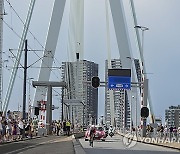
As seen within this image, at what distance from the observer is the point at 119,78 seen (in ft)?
161

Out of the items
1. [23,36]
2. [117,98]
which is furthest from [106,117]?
[23,36]

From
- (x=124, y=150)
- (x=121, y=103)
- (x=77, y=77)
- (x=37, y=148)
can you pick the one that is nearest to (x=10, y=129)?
(x=124, y=150)

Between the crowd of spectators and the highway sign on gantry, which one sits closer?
the crowd of spectators

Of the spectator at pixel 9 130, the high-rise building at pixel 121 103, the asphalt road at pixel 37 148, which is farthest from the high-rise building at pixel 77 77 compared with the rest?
the asphalt road at pixel 37 148

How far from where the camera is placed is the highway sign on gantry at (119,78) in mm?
48281

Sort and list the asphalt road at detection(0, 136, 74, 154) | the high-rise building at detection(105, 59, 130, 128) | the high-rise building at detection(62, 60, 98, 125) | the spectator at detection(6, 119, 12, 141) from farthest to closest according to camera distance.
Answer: the high-rise building at detection(105, 59, 130, 128)
the high-rise building at detection(62, 60, 98, 125)
the spectator at detection(6, 119, 12, 141)
the asphalt road at detection(0, 136, 74, 154)

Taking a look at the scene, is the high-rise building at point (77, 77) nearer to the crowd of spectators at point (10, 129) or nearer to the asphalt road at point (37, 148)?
the crowd of spectators at point (10, 129)

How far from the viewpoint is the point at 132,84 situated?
1981 inches

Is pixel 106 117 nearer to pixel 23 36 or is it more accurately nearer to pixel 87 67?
pixel 87 67

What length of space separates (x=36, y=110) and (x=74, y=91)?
3082 cm

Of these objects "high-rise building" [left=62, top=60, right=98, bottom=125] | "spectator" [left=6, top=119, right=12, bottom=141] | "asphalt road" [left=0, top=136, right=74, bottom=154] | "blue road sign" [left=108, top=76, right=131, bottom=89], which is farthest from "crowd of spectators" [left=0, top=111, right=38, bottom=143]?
"high-rise building" [left=62, top=60, right=98, bottom=125]

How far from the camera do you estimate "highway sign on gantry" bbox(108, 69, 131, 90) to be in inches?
1901

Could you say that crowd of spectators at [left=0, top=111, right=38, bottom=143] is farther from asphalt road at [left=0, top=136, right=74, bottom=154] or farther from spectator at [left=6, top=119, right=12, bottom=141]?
asphalt road at [left=0, top=136, right=74, bottom=154]

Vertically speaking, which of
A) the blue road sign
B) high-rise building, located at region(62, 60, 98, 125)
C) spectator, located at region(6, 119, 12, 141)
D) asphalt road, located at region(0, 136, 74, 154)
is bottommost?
asphalt road, located at region(0, 136, 74, 154)
